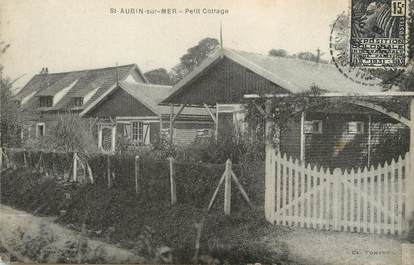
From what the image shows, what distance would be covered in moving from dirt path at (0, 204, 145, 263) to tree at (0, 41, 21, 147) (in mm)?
1156

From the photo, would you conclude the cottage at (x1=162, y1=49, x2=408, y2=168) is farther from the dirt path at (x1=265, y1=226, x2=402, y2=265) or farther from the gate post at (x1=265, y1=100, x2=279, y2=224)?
the dirt path at (x1=265, y1=226, x2=402, y2=265)

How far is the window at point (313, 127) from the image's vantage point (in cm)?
1196

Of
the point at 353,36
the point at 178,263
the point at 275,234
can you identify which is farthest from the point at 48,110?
the point at 353,36

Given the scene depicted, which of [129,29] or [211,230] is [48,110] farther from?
[211,230]

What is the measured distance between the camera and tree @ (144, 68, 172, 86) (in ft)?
26.9

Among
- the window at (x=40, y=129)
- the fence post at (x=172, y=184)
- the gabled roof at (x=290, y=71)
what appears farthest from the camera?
the window at (x=40, y=129)

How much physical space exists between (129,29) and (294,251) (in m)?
4.02

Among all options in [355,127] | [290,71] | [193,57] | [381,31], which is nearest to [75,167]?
[193,57]

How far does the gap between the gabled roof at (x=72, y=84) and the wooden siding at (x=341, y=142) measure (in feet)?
12.1

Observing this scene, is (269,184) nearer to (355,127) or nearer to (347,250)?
(347,250)

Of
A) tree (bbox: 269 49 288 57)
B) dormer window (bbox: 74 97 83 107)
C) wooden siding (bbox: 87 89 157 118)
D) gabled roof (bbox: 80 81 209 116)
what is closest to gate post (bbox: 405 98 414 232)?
tree (bbox: 269 49 288 57)

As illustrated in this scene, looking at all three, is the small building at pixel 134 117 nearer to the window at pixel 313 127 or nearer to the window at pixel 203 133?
the window at pixel 203 133

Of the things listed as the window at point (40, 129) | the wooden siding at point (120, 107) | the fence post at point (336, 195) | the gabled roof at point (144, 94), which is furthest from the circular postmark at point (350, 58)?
the window at point (40, 129)

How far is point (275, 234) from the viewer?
711cm
